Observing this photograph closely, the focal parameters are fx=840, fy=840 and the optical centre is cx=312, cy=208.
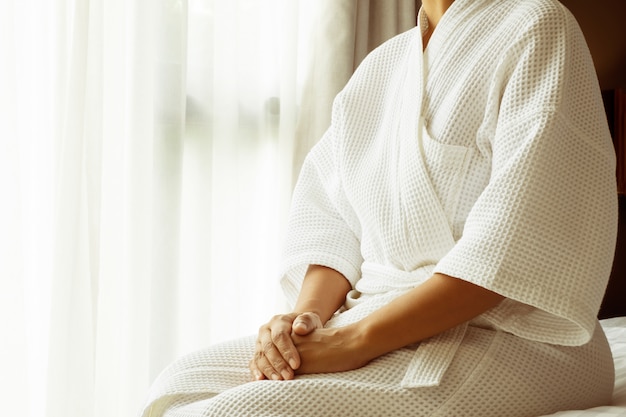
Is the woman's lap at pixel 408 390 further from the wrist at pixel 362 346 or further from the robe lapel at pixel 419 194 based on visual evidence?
the robe lapel at pixel 419 194

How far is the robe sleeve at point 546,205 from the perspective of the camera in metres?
1.15

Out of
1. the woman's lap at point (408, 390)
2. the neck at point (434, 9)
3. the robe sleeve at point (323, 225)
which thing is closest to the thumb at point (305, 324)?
the woman's lap at point (408, 390)

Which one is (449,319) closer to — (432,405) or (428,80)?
(432,405)

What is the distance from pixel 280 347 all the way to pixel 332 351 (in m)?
0.08

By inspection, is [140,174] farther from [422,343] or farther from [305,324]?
[422,343]

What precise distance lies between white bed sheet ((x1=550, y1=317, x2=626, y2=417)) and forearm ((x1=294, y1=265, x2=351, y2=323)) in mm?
447

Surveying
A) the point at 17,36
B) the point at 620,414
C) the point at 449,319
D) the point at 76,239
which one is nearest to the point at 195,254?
the point at 76,239

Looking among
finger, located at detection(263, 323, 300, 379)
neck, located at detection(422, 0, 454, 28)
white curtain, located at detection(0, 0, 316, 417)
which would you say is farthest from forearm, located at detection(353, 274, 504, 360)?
white curtain, located at detection(0, 0, 316, 417)

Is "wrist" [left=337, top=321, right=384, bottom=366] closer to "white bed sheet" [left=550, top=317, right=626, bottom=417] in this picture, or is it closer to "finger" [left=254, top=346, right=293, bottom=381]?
"finger" [left=254, top=346, right=293, bottom=381]

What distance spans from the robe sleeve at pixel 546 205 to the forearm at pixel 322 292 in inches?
12.2

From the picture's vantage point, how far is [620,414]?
1118 millimetres

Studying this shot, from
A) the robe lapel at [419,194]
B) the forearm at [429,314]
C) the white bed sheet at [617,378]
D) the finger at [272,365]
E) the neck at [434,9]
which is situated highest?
the neck at [434,9]

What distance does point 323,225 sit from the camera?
1.57 metres

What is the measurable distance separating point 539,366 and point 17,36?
1343 millimetres
